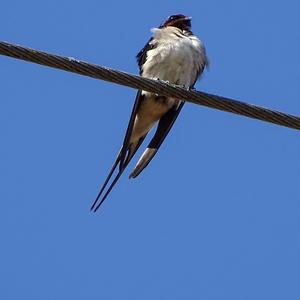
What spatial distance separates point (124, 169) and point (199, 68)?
42.1 inches

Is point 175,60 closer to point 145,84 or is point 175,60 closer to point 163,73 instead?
point 163,73

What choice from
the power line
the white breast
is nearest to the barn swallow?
the white breast

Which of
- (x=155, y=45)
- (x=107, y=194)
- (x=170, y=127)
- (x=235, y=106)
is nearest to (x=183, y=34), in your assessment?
(x=155, y=45)

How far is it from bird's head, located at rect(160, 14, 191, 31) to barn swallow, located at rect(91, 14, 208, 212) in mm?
244

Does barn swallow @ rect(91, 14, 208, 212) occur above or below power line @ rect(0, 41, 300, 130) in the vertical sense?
above

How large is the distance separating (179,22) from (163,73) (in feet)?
2.20

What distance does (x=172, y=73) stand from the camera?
5.82 meters

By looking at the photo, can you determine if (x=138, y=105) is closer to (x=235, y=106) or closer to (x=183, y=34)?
(x=183, y=34)

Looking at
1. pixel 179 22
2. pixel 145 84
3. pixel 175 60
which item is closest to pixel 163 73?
pixel 175 60

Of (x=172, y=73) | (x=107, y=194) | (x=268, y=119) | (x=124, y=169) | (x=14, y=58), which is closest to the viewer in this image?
(x=14, y=58)

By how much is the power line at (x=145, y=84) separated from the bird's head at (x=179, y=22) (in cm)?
250

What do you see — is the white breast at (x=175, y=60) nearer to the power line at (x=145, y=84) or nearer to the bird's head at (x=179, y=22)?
the bird's head at (x=179, y=22)

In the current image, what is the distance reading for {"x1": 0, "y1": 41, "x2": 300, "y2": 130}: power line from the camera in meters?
3.40

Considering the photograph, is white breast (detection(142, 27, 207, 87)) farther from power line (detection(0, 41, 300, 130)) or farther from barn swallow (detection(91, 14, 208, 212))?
power line (detection(0, 41, 300, 130))
